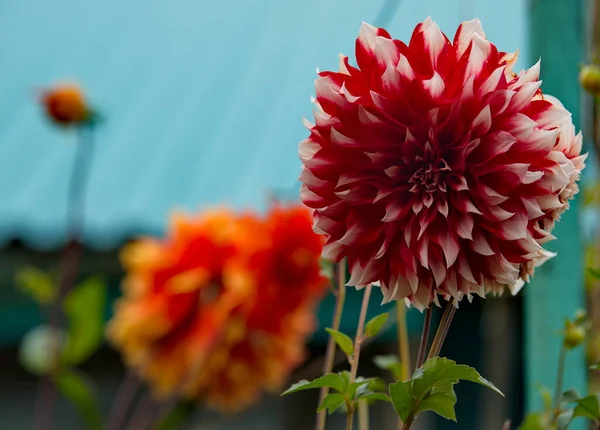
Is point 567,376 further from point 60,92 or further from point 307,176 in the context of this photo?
point 60,92

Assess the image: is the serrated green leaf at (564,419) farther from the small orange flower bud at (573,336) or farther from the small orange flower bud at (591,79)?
the small orange flower bud at (591,79)

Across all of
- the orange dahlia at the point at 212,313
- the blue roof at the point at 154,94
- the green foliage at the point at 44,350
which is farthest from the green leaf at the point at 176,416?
the blue roof at the point at 154,94

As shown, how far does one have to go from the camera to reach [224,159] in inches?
117

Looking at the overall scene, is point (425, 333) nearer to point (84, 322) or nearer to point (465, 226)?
point (465, 226)

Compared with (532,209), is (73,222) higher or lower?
lower

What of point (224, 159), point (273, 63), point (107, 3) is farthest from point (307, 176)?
point (107, 3)

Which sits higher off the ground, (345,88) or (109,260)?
(345,88)

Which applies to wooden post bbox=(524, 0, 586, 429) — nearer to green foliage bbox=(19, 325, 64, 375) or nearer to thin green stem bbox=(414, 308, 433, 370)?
thin green stem bbox=(414, 308, 433, 370)

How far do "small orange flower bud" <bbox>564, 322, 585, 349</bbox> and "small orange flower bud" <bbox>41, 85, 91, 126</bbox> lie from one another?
0.54 m

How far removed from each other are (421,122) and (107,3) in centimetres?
328

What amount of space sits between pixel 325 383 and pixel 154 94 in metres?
3.13

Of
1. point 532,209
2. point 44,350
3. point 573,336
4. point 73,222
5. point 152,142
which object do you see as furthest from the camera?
point 152,142

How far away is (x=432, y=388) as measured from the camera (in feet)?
0.77

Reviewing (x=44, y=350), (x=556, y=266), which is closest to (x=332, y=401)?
(x=556, y=266)
